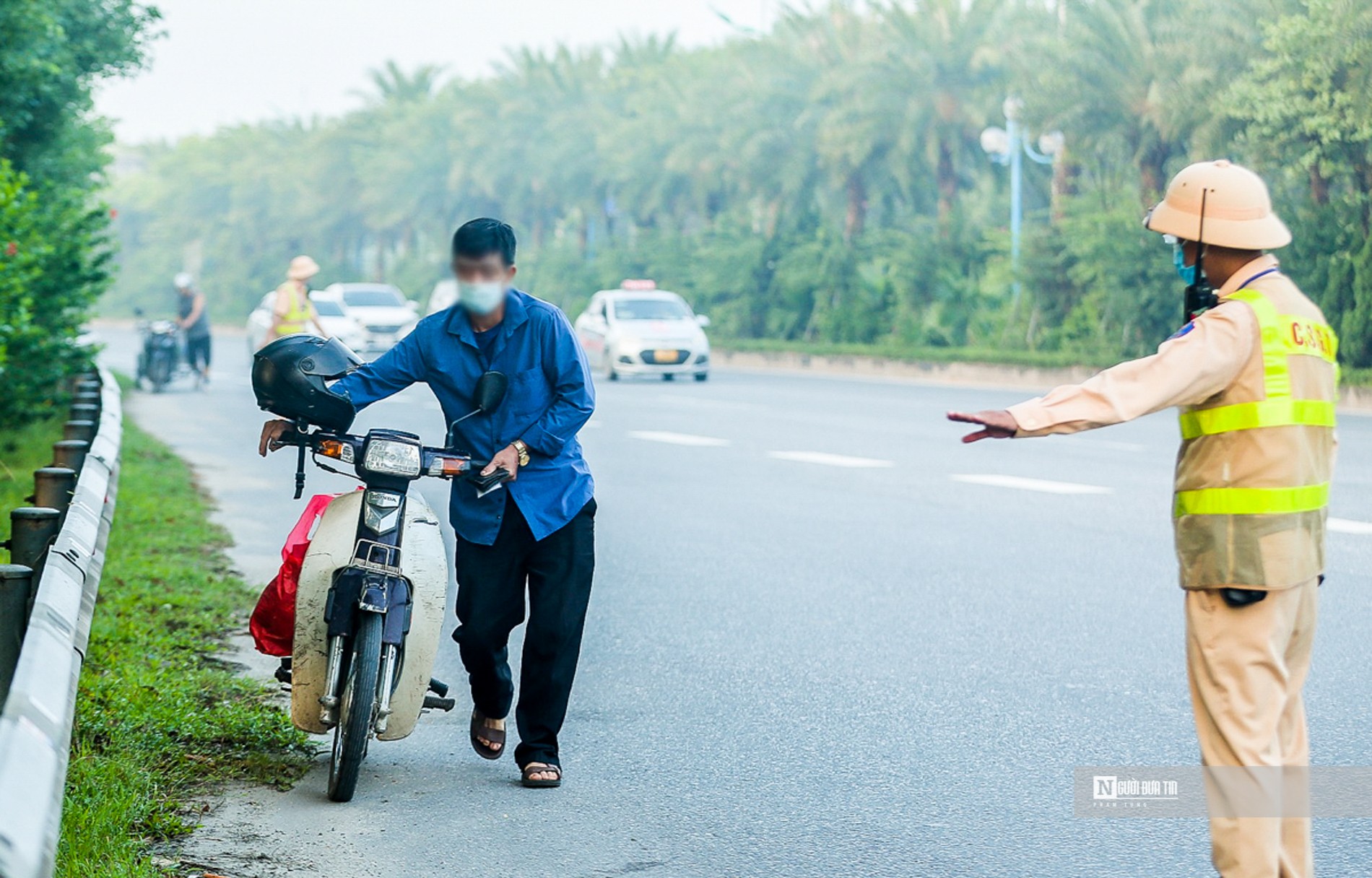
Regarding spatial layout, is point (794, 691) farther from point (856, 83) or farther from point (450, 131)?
point (450, 131)

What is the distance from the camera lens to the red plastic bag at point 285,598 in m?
Result: 6.07

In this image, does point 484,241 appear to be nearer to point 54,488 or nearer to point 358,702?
point 358,702

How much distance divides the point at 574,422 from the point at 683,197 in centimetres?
5019

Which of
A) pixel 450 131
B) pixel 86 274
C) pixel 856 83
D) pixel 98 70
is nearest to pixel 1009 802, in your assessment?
pixel 86 274

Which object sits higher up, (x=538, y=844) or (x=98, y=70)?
(x=98, y=70)

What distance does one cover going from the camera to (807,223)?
47750 millimetres

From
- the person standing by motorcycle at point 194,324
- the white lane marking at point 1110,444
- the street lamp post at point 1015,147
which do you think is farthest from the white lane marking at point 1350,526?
the street lamp post at point 1015,147

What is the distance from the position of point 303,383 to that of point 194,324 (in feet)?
80.2

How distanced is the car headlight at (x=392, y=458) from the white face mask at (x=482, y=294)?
0.44m

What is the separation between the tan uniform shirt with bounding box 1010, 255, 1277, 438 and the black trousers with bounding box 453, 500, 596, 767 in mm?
2106

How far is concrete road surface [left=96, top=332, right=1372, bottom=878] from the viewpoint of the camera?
5.45 meters

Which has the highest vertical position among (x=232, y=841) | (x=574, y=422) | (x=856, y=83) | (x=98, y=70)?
(x=856, y=83)

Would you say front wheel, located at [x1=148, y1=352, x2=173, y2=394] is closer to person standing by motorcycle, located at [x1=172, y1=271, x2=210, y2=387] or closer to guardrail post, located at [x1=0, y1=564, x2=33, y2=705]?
person standing by motorcycle, located at [x1=172, y1=271, x2=210, y2=387]

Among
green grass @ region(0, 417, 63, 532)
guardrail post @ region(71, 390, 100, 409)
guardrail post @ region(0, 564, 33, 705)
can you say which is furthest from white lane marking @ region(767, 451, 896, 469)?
guardrail post @ region(0, 564, 33, 705)
